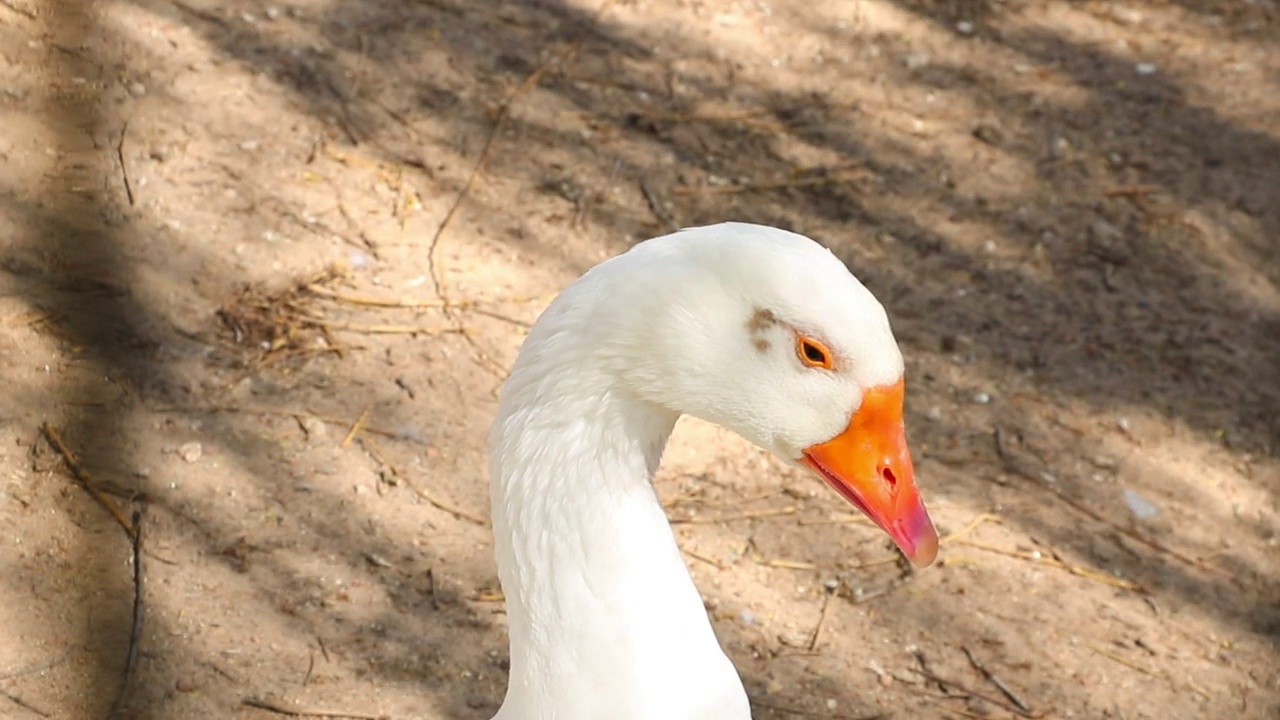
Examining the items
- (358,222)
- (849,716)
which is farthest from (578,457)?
(358,222)

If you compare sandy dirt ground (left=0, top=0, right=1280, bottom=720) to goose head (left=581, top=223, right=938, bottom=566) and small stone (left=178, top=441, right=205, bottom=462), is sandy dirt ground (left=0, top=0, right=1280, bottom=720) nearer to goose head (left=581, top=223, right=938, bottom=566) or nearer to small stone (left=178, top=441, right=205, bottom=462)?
small stone (left=178, top=441, right=205, bottom=462)

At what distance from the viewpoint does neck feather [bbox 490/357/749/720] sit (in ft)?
7.46

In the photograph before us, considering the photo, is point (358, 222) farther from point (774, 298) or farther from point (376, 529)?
point (774, 298)

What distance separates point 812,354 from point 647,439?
13.8 inches

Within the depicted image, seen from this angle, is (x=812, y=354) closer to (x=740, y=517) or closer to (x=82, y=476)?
(x=740, y=517)

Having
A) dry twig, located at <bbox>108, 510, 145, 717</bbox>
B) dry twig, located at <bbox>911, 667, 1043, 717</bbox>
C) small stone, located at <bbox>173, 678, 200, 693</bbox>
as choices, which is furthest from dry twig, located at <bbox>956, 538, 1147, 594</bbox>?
dry twig, located at <bbox>108, 510, 145, 717</bbox>

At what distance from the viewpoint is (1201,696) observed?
3635 mm

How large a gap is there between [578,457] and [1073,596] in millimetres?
2082

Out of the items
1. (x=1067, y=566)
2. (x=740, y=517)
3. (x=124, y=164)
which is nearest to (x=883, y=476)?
(x=740, y=517)

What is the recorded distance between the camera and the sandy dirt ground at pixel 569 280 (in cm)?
356

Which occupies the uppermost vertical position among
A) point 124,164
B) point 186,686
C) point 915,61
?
point 915,61

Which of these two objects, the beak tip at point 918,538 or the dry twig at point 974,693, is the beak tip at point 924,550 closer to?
the beak tip at point 918,538

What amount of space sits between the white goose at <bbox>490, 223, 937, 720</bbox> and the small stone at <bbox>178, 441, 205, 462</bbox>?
66.8 inches

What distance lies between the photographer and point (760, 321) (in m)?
2.18
